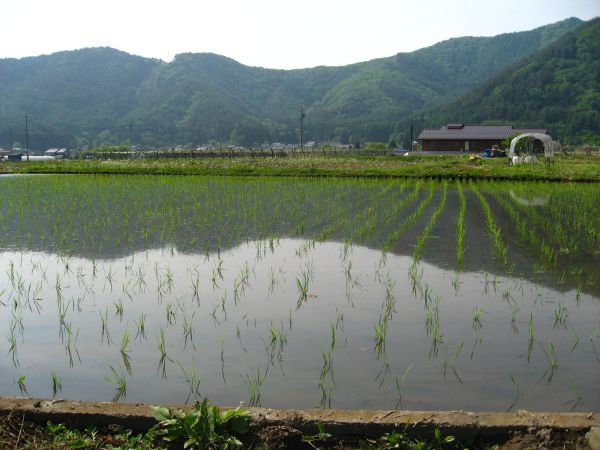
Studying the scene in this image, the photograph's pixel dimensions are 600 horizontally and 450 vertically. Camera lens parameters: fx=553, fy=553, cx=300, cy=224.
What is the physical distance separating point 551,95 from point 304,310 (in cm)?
8194

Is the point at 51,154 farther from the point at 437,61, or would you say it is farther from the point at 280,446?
the point at 437,61

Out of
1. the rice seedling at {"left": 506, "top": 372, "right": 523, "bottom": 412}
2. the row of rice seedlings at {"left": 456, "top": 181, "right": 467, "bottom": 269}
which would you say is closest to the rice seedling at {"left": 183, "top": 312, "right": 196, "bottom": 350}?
the rice seedling at {"left": 506, "top": 372, "right": 523, "bottom": 412}

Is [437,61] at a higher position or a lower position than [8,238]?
higher

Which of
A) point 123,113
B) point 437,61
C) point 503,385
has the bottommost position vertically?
point 503,385

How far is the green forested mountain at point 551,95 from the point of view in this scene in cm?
7142

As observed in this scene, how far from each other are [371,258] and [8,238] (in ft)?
18.5

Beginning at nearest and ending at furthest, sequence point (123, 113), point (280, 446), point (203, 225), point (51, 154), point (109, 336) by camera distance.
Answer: point (280, 446), point (109, 336), point (203, 225), point (51, 154), point (123, 113)

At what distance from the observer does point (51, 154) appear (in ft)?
239

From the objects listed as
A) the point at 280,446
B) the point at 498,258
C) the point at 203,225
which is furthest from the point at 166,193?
the point at 280,446

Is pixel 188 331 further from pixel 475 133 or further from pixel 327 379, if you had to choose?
pixel 475 133

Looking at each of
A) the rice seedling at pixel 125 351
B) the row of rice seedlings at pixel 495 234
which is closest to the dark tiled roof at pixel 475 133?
the row of rice seedlings at pixel 495 234

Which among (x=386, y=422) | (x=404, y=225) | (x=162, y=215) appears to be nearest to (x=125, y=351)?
(x=386, y=422)

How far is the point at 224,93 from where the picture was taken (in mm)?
128875

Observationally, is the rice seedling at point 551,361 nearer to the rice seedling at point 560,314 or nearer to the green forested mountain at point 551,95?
the rice seedling at point 560,314
